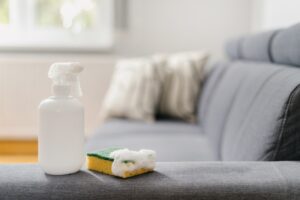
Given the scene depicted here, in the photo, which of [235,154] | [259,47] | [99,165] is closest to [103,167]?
[99,165]

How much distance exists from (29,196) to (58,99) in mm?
199

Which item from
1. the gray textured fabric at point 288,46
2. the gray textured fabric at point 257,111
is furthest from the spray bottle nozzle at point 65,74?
the gray textured fabric at point 288,46

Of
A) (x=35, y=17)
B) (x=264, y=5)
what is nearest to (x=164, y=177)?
(x=264, y=5)

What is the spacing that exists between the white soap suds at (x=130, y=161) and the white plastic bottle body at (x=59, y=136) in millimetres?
82

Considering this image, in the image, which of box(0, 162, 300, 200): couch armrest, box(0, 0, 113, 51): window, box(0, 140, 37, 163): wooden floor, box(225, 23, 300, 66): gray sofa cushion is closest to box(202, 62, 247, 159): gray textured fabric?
box(225, 23, 300, 66): gray sofa cushion

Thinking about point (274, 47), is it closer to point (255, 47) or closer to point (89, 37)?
point (255, 47)

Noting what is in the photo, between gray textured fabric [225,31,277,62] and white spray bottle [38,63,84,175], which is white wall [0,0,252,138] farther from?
white spray bottle [38,63,84,175]

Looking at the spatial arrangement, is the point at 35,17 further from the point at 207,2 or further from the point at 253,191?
the point at 253,191

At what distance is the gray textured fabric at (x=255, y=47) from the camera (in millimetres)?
1476

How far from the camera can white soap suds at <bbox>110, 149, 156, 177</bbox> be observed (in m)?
0.81

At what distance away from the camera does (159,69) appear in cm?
250

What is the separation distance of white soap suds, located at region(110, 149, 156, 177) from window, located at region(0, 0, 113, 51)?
242 cm

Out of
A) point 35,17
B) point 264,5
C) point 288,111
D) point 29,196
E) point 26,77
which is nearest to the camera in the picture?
point 29,196

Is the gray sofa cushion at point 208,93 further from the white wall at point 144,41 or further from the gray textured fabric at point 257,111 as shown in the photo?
the white wall at point 144,41
